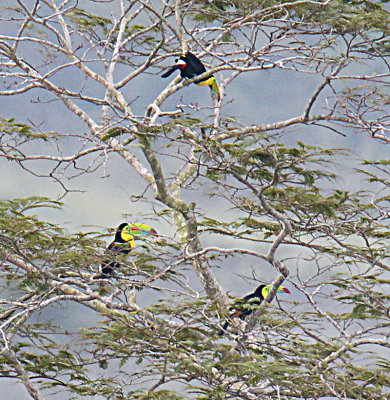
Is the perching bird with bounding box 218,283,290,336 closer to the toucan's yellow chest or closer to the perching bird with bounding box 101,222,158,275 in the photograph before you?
the perching bird with bounding box 101,222,158,275

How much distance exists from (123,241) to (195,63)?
2798mm

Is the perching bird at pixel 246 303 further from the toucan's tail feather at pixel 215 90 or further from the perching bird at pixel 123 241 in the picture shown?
the toucan's tail feather at pixel 215 90

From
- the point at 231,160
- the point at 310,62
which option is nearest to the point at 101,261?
the point at 231,160

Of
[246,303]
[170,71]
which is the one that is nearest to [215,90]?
[170,71]

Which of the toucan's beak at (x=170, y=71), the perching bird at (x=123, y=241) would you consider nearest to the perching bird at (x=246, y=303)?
the perching bird at (x=123, y=241)

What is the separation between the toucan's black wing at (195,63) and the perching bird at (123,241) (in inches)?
97.1

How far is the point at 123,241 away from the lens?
932 centimetres

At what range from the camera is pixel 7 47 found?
9672 mm

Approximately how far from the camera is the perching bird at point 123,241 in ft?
28.3

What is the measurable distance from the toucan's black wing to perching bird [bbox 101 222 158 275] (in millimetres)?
2467

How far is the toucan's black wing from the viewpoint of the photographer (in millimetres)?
9938

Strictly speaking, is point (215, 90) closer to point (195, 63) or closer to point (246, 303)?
point (195, 63)

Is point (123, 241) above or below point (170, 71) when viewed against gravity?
below

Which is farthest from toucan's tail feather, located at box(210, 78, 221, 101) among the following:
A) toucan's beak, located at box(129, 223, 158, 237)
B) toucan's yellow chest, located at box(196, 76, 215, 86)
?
toucan's beak, located at box(129, 223, 158, 237)
